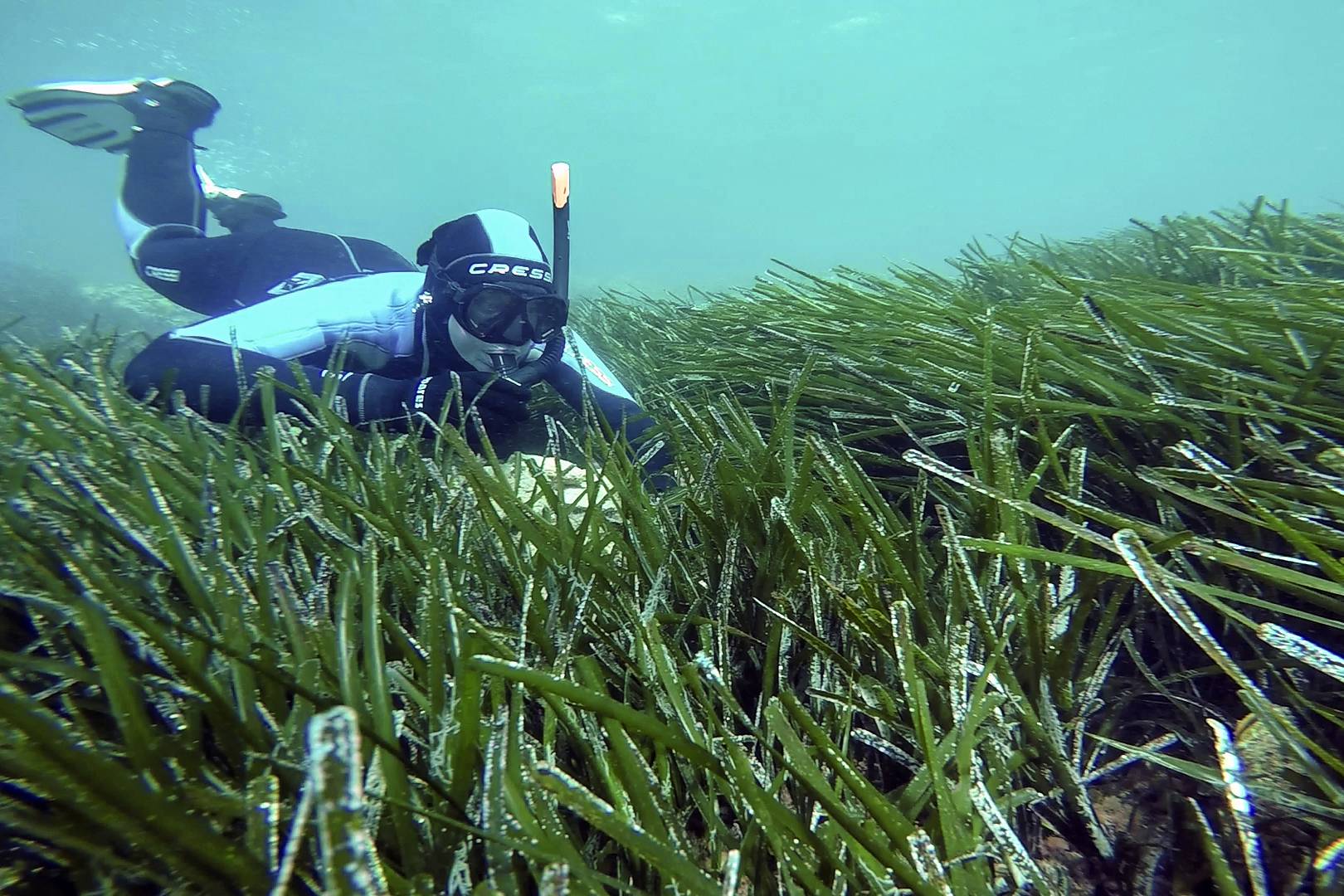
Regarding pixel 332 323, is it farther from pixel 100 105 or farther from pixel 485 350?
pixel 100 105

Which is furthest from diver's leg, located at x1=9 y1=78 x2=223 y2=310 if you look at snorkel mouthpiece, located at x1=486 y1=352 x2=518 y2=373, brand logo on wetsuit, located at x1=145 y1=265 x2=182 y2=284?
snorkel mouthpiece, located at x1=486 y1=352 x2=518 y2=373

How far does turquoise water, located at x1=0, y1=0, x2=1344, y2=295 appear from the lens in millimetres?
45312

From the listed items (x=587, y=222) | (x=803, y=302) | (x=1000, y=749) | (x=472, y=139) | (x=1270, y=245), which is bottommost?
(x=1000, y=749)

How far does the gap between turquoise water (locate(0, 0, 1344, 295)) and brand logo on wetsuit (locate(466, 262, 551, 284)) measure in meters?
25.1

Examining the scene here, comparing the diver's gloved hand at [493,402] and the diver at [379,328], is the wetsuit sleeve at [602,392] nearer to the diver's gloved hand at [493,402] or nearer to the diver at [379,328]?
the diver at [379,328]

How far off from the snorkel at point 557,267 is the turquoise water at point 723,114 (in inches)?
981

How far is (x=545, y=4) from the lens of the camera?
47.6 m

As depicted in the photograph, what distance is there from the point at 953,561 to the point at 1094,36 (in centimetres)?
6807

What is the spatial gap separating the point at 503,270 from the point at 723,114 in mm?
86277

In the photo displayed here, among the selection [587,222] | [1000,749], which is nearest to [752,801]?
[1000,749]

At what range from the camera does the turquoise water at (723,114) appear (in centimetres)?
4531

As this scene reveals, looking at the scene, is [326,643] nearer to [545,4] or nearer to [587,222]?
[545,4]

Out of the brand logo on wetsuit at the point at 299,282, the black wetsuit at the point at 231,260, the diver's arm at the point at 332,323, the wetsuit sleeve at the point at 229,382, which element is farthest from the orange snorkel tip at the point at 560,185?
the black wetsuit at the point at 231,260

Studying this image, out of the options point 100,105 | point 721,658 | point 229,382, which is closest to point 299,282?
point 229,382
